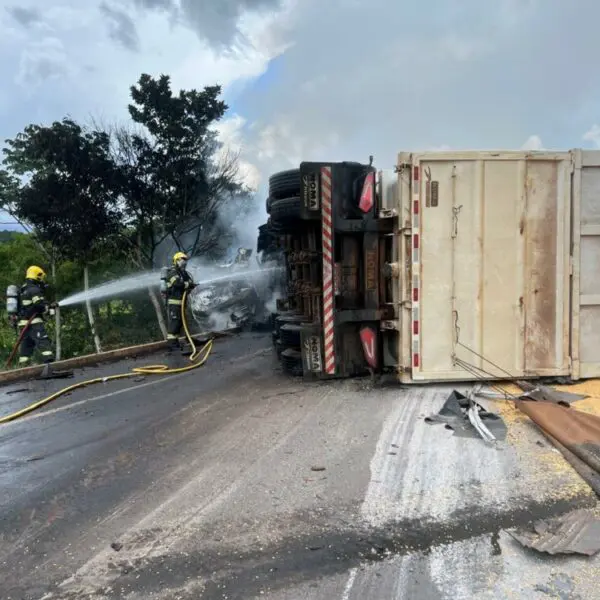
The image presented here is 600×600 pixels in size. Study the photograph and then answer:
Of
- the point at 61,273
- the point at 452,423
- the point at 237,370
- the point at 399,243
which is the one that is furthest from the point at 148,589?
the point at 61,273

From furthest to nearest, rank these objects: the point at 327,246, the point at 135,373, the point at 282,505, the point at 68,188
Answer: the point at 68,188
the point at 135,373
the point at 327,246
the point at 282,505

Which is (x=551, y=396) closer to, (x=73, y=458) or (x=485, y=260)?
(x=485, y=260)

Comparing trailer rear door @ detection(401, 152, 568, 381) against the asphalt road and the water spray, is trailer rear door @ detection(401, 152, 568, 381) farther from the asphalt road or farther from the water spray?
the water spray

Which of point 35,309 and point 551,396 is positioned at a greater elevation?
point 35,309

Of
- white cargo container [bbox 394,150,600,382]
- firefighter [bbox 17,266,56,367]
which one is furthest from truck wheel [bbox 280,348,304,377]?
firefighter [bbox 17,266,56,367]

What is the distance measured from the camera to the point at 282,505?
2.87m

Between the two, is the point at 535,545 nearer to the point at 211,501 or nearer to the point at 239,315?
the point at 211,501

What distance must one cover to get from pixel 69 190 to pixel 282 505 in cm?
861

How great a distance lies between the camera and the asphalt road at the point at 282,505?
2203 millimetres

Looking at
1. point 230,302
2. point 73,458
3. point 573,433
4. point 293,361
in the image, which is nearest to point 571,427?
point 573,433

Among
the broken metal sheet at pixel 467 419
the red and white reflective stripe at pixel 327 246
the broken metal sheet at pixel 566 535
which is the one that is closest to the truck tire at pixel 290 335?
the red and white reflective stripe at pixel 327 246

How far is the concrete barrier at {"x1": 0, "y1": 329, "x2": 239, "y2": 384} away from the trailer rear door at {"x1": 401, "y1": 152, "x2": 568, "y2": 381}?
5.43 m

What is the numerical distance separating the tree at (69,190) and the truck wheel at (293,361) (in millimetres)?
4946

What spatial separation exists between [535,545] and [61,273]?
10.0 meters
